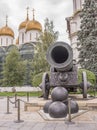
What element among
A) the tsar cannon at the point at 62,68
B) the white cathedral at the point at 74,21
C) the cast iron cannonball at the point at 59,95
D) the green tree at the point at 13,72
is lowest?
the cast iron cannonball at the point at 59,95

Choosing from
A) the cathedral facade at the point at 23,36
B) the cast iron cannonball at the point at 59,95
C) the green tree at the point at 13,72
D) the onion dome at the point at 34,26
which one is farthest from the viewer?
the onion dome at the point at 34,26

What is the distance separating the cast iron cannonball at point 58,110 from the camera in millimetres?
7582

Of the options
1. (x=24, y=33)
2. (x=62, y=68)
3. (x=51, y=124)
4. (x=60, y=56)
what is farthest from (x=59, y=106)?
(x=24, y=33)

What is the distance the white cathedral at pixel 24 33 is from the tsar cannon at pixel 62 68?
141 feet

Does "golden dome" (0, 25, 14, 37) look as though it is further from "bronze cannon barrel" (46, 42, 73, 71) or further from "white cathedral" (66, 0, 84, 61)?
"bronze cannon barrel" (46, 42, 73, 71)

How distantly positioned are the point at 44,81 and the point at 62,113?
3.33 m

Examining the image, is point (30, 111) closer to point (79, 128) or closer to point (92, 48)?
point (79, 128)

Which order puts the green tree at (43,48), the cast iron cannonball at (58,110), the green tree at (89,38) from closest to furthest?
the cast iron cannonball at (58,110) → the green tree at (89,38) → the green tree at (43,48)

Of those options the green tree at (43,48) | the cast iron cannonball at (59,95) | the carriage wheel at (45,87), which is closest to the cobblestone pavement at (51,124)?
the cast iron cannonball at (59,95)

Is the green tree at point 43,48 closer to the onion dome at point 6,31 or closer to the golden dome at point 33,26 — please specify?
the golden dome at point 33,26

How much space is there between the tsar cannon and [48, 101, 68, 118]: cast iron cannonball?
6.85 feet

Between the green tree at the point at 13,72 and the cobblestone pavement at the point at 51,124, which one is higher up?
the green tree at the point at 13,72

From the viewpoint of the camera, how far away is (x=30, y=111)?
9.50 m

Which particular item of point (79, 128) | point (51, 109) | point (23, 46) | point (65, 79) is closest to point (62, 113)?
point (51, 109)
